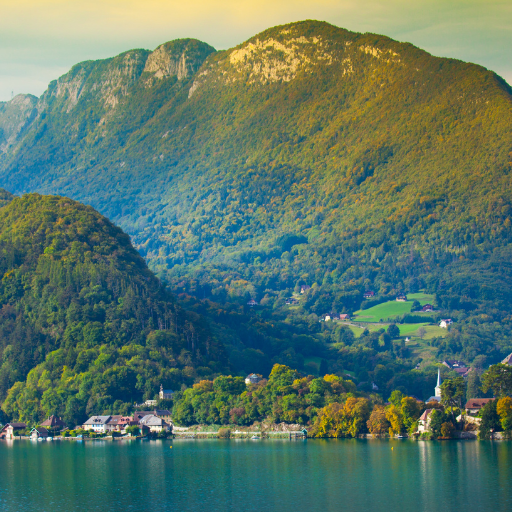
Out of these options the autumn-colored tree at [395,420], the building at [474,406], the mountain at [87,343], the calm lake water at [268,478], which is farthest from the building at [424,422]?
the mountain at [87,343]

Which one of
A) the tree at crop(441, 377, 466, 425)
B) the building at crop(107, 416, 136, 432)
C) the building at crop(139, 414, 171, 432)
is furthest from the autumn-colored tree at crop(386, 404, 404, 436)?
the building at crop(107, 416, 136, 432)

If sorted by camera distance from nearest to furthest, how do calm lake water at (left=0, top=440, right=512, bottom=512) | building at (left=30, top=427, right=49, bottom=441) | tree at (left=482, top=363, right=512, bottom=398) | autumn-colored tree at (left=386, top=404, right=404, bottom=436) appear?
calm lake water at (left=0, top=440, right=512, bottom=512)
tree at (left=482, top=363, right=512, bottom=398)
autumn-colored tree at (left=386, top=404, right=404, bottom=436)
building at (left=30, top=427, right=49, bottom=441)

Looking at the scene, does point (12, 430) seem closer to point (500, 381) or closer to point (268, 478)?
point (268, 478)

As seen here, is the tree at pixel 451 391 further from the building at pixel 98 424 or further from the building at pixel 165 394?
the building at pixel 98 424

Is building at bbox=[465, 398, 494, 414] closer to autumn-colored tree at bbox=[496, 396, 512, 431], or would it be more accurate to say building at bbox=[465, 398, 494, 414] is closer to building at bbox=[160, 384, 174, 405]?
autumn-colored tree at bbox=[496, 396, 512, 431]

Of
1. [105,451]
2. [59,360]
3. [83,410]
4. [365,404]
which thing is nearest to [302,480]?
[105,451]

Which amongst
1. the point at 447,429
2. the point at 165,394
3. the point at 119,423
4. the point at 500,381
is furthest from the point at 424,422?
the point at 119,423
